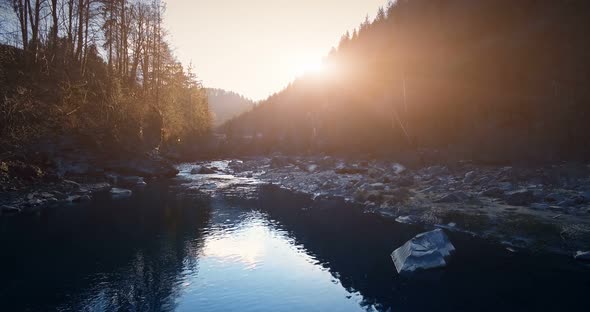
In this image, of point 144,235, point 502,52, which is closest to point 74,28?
point 144,235

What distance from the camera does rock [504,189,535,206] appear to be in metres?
20.1

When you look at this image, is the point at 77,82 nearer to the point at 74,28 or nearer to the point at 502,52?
the point at 74,28

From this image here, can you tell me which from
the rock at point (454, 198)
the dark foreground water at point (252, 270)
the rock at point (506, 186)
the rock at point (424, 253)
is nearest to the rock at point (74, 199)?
the dark foreground water at point (252, 270)

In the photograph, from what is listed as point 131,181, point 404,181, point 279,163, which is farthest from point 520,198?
point 279,163

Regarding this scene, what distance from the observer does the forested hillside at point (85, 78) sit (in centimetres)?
2689

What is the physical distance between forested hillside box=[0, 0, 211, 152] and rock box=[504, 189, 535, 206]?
32.0m

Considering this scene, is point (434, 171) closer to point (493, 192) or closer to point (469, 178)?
point (469, 178)

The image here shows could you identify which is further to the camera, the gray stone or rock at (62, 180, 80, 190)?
the gray stone

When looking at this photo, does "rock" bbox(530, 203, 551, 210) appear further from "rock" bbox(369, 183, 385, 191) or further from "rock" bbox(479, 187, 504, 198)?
"rock" bbox(369, 183, 385, 191)

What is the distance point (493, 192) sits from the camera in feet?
75.0

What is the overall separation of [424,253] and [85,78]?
1348 inches

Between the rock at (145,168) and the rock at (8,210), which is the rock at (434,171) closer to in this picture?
the rock at (145,168)

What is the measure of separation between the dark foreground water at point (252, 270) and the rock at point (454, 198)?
4561mm

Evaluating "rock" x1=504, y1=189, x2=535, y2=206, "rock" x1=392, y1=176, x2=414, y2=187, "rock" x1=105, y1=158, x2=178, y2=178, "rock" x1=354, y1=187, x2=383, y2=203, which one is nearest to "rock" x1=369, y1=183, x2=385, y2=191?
"rock" x1=354, y1=187, x2=383, y2=203
